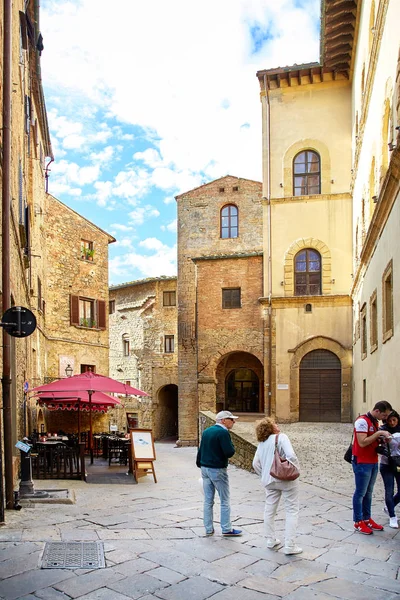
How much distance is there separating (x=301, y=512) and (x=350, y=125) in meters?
20.4

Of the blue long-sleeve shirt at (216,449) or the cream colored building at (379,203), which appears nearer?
the blue long-sleeve shirt at (216,449)

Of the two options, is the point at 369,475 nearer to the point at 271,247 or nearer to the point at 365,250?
the point at 365,250

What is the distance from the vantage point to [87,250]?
94.3 feet

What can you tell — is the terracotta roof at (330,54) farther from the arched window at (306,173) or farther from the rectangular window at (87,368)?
the rectangular window at (87,368)

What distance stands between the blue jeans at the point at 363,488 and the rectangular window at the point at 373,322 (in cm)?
845

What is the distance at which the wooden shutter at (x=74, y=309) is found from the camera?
27.2 m

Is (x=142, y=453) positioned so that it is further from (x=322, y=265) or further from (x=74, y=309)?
(x=74, y=309)

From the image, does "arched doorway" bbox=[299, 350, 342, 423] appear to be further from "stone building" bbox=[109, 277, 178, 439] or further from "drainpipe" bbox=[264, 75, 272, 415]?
"stone building" bbox=[109, 277, 178, 439]

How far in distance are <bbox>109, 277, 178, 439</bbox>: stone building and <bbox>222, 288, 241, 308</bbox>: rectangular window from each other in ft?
33.8

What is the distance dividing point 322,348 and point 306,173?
24.1 feet

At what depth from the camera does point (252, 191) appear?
30266 mm

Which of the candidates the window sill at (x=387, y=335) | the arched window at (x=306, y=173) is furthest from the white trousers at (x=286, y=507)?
the arched window at (x=306, y=173)

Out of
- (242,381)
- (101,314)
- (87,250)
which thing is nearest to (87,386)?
(101,314)

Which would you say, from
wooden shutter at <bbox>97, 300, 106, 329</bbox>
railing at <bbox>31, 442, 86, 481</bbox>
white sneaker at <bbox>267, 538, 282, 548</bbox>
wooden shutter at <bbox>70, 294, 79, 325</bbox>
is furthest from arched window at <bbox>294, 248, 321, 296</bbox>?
white sneaker at <bbox>267, 538, 282, 548</bbox>
